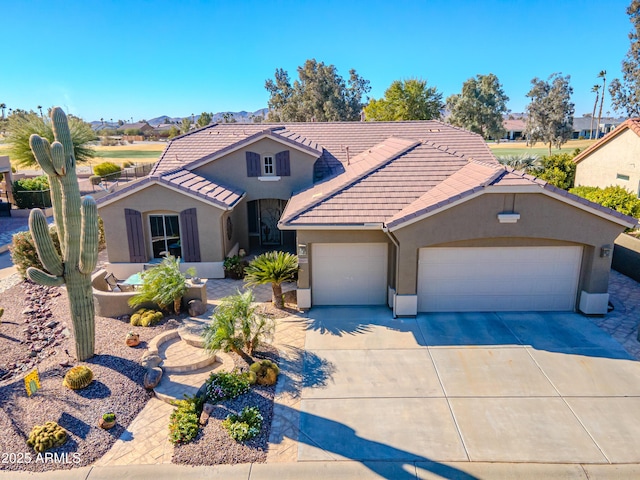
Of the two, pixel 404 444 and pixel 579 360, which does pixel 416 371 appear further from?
pixel 579 360

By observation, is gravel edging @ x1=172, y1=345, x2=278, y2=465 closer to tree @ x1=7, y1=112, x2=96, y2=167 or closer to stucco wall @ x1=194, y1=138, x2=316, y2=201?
stucco wall @ x1=194, y1=138, x2=316, y2=201

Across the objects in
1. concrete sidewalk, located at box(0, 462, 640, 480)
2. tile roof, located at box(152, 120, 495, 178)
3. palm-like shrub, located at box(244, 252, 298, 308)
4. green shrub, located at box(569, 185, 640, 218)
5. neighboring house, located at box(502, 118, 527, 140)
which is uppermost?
neighboring house, located at box(502, 118, 527, 140)

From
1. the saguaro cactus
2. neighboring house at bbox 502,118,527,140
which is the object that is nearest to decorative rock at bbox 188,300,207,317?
the saguaro cactus

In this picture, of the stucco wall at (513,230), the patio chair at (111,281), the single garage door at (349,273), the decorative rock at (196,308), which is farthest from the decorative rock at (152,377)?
the stucco wall at (513,230)

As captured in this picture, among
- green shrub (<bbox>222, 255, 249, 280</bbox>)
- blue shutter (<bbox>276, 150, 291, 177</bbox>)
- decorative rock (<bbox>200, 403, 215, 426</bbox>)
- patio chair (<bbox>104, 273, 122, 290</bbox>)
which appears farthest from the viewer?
blue shutter (<bbox>276, 150, 291, 177</bbox>)

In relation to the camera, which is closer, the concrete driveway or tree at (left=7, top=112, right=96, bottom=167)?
the concrete driveway

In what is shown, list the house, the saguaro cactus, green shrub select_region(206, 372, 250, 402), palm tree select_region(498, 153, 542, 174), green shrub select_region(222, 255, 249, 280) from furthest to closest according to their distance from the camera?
1. palm tree select_region(498, 153, 542, 174)
2. green shrub select_region(222, 255, 249, 280)
3. the house
4. the saguaro cactus
5. green shrub select_region(206, 372, 250, 402)

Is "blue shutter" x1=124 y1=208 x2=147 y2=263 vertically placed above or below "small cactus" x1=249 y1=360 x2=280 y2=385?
above

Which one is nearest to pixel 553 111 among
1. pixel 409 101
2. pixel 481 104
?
pixel 481 104
